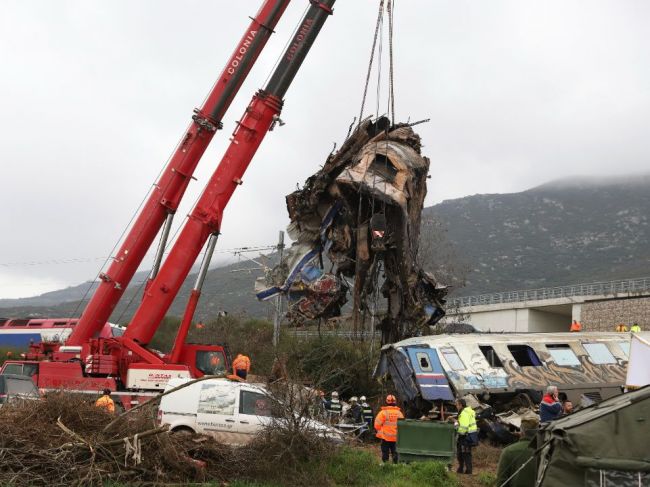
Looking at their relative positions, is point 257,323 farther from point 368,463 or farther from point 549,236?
point 549,236

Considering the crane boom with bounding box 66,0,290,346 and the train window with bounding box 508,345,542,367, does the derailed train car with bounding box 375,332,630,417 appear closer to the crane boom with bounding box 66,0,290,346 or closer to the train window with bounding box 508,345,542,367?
the train window with bounding box 508,345,542,367

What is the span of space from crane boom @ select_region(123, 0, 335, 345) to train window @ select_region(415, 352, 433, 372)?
6.23m

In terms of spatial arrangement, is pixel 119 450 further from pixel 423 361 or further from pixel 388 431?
pixel 423 361

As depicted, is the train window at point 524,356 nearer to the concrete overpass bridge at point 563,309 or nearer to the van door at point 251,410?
the van door at point 251,410

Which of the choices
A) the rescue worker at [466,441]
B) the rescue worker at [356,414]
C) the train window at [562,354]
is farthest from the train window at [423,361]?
the rescue worker at [466,441]

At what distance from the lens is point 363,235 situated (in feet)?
58.4

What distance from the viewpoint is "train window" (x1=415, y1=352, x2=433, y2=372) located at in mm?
19531

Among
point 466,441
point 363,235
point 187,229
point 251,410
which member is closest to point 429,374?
point 363,235

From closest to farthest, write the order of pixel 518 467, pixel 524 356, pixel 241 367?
pixel 518 467, pixel 241 367, pixel 524 356

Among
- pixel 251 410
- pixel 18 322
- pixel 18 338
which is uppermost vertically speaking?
pixel 18 322

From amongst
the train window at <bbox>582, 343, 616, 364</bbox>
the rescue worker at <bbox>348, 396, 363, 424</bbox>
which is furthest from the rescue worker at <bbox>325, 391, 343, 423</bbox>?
the train window at <bbox>582, 343, 616, 364</bbox>

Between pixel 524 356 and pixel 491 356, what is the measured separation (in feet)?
4.37

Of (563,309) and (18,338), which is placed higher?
(563,309)

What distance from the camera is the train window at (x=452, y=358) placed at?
19781 millimetres
